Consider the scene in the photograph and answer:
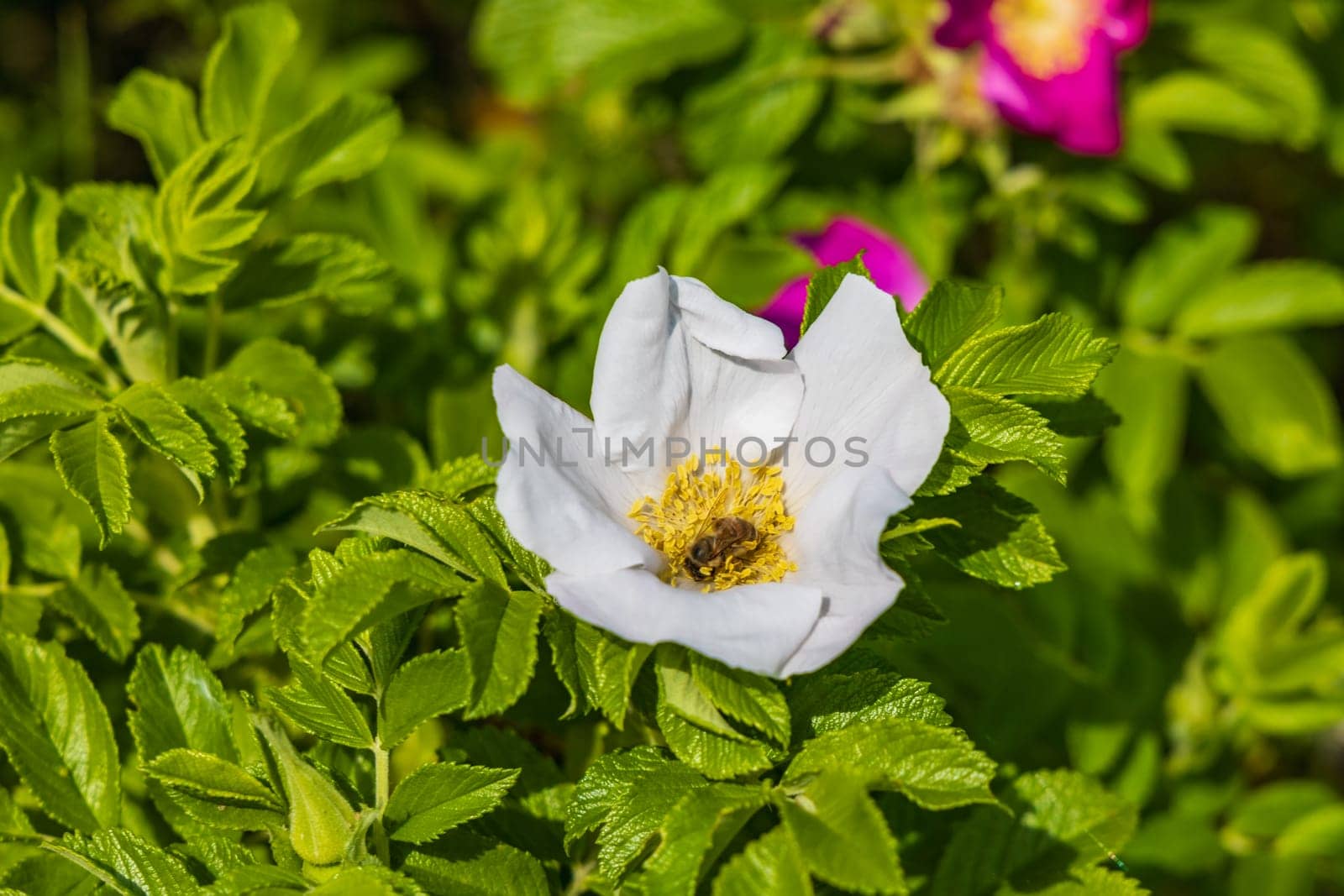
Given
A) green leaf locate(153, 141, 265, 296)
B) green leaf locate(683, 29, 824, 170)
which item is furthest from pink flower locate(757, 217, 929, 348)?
green leaf locate(153, 141, 265, 296)

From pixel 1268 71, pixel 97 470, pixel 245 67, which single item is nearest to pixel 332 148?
pixel 245 67

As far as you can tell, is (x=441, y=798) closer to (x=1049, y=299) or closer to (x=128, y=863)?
(x=128, y=863)

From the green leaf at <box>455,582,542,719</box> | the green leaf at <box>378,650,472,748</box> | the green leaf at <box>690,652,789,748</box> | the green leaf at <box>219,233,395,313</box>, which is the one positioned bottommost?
the green leaf at <box>378,650,472,748</box>

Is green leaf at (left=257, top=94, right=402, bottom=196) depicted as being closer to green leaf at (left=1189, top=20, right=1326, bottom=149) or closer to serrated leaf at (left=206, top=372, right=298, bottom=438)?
serrated leaf at (left=206, top=372, right=298, bottom=438)

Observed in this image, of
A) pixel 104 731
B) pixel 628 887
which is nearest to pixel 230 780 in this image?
pixel 104 731

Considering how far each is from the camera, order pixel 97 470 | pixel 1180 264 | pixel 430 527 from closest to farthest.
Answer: pixel 430 527 < pixel 97 470 < pixel 1180 264

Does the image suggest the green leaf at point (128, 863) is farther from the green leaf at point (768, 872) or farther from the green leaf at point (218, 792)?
the green leaf at point (768, 872)
